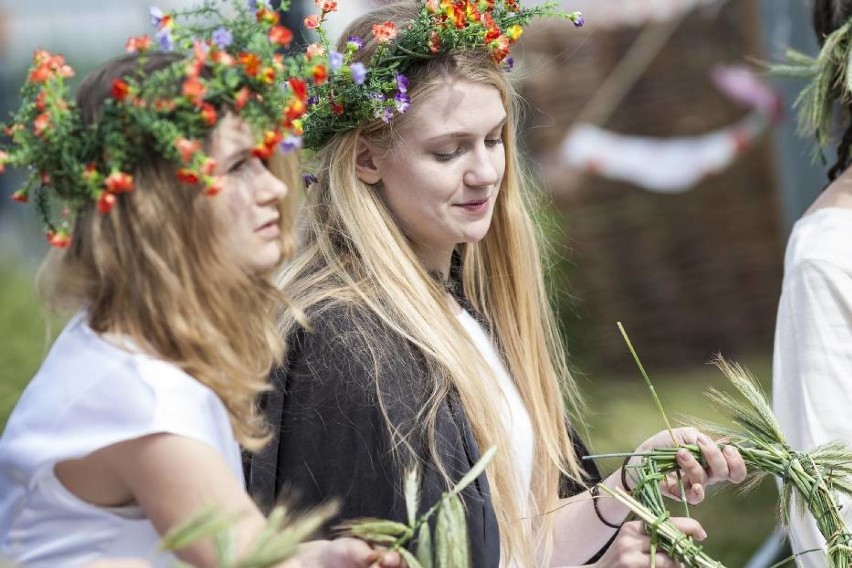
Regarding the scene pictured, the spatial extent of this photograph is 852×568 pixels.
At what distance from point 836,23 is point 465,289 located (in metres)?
1.15

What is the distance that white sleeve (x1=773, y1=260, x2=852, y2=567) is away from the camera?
8.84 ft

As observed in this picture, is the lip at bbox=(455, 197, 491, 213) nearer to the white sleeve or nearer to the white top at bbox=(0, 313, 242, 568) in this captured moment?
the white sleeve

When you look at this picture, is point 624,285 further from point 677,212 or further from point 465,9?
point 465,9

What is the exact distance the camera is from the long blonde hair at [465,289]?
2443mm

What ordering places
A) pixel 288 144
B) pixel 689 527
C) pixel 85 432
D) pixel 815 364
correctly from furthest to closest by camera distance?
pixel 815 364, pixel 689 527, pixel 288 144, pixel 85 432

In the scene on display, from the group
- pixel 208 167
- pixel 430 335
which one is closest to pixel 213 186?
pixel 208 167

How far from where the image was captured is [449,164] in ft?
8.24

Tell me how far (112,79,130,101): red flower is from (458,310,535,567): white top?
3.48 ft

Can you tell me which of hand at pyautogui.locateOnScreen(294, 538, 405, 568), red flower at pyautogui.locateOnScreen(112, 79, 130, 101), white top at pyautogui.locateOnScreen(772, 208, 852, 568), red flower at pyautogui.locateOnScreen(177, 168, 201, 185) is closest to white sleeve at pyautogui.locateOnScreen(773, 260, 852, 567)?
A: white top at pyautogui.locateOnScreen(772, 208, 852, 568)

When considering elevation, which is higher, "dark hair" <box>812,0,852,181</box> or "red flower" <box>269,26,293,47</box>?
"red flower" <box>269,26,293,47</box>

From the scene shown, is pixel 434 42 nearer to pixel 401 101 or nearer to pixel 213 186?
pixel 401 101

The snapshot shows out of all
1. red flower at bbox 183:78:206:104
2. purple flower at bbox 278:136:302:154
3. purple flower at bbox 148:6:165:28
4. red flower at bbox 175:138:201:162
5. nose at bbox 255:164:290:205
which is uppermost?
purple flower at bbox 148:6:165:28

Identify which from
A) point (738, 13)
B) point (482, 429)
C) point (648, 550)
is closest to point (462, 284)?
point (482, 429)

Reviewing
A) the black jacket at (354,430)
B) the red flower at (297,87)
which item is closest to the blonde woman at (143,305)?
the red flower at (297,87)
